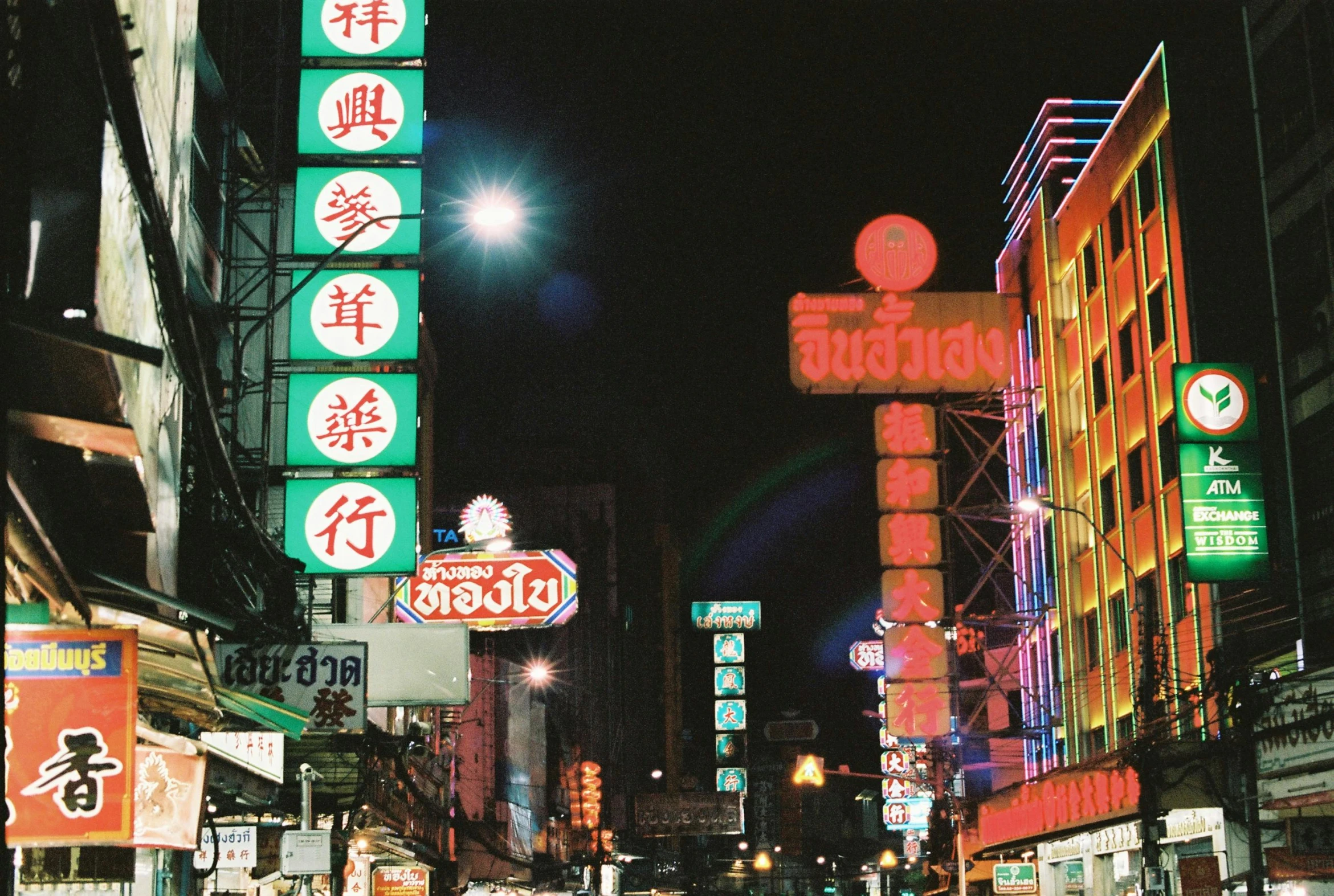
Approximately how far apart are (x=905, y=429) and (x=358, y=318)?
23.2 m

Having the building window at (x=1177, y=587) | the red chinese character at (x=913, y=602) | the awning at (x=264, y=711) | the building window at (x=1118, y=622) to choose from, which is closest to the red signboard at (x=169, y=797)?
the awning at (x=264, y=711)

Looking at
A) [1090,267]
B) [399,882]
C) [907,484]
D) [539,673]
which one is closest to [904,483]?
[907,484]

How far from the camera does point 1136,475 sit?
3581 cm

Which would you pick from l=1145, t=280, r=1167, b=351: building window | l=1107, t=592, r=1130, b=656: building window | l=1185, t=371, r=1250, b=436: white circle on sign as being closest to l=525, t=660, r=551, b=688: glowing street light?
l=1107, t=592, r=1130, b=656: building window

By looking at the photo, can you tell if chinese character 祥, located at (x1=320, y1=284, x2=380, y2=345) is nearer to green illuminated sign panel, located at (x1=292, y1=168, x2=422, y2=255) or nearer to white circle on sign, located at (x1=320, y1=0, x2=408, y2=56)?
green illuminated sign panel, located at (x1=292, y1=168, x2=422, y2=255)

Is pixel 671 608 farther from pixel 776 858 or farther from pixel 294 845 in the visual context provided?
pixel 294 845

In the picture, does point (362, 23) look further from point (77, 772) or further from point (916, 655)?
point (916, 655)

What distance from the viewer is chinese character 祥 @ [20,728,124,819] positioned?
959cm

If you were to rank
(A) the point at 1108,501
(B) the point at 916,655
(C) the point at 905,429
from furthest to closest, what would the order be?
(C) the point at 905,429 → (B) the point at 916,655 → (A) the point at 1108,501

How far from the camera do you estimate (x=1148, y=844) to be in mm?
23844

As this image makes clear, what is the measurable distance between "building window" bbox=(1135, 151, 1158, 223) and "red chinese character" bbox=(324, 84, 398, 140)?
2004 cm

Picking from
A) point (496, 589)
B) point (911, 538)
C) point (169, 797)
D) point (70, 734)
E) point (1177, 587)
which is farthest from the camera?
point (911, 538)

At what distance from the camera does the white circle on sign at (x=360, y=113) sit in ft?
66.2

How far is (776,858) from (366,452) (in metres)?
107
